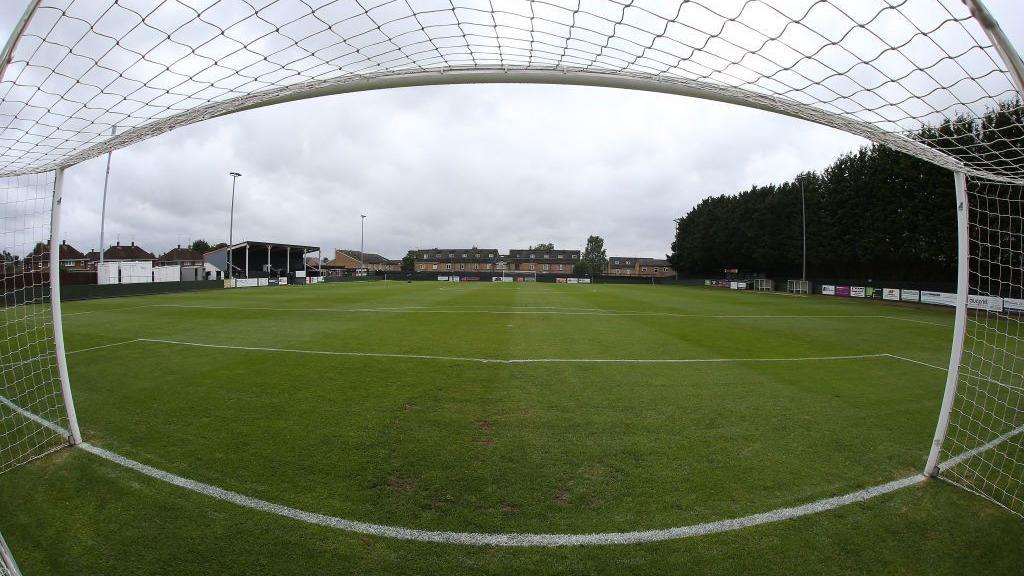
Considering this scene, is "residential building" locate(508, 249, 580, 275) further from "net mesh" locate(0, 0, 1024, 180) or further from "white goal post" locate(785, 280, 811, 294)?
"net mesh" locate(0, 0, 1024, 180)

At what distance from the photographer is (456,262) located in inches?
4240

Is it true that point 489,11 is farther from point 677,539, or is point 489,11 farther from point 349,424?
point 349,424

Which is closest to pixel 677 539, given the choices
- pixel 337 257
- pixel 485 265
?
pixel 485 265

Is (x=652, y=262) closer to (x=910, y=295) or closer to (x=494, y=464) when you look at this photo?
(x=910, y=295)

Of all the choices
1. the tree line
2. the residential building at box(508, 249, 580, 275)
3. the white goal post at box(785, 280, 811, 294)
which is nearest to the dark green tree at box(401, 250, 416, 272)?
the residential building at box(508, 249, 580, 275)

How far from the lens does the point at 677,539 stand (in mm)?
2969

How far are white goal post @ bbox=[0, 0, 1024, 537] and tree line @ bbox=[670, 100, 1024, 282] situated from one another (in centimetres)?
1055

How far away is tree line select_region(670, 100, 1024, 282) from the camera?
28.0m

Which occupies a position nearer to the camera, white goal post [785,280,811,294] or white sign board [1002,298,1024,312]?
white sign board [1002,298,1024,312]

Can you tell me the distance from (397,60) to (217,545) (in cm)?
430

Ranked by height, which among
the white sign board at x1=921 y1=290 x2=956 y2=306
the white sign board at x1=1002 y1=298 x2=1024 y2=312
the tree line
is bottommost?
the white sign board at x1=921 y1=290 x2=956 y2=306

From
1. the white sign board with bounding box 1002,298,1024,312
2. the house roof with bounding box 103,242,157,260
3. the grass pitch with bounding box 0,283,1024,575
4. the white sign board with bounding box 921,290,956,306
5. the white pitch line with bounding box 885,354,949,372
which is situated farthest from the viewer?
the house roof with bounding box 103,242,157,260

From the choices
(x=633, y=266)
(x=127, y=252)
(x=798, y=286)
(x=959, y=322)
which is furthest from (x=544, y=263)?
(x=959, y=322)

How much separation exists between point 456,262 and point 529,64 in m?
105
